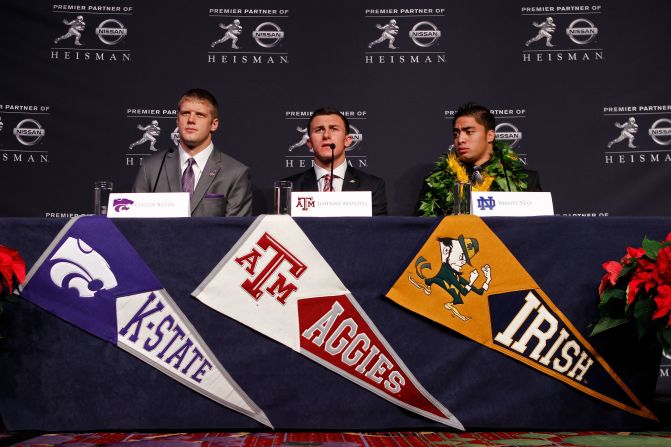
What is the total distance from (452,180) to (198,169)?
4.30ft

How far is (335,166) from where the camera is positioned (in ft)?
11.2

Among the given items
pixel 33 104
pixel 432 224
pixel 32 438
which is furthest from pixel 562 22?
pixel 32 438

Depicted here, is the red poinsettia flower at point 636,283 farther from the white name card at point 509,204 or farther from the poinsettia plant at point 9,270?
the poinsettia plant at point 9,270

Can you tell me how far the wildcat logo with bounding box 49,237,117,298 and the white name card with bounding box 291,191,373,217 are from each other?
670mm

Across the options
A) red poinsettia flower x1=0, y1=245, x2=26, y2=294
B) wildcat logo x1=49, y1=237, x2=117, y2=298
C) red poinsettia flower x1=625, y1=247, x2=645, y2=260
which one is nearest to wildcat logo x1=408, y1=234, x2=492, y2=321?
red poinsettia flower x1=625, y1=247, x2=645, y2=260

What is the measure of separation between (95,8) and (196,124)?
50.0 inches

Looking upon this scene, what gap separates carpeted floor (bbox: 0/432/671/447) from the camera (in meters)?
1.86

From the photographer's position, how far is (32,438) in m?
1.96

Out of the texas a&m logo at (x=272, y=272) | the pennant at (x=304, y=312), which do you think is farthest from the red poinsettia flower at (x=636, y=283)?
the texas a&m logo at (x=272, y=272)

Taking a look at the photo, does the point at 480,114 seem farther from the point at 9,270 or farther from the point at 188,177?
the point at 9,270

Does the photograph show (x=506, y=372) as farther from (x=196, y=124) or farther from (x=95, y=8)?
(x=95, y=8)

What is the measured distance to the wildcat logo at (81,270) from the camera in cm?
203

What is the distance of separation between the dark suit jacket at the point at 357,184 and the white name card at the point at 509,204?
117 cm

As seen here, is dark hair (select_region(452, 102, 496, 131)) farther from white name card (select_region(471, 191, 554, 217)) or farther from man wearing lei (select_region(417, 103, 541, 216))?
white name card (select_region(471, 191, 554, 217))
